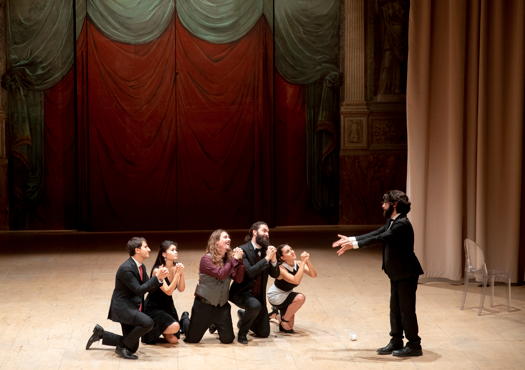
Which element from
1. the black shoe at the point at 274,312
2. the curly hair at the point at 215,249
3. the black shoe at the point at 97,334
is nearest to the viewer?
the black shoe at the point at 97,334

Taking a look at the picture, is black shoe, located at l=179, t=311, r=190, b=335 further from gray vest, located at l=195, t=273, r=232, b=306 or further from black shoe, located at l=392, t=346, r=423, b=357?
black shoe, located at l=392, t=346, r=423, b=357

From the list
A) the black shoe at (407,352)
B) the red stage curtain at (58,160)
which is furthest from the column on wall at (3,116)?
the black shoe at (407,352)

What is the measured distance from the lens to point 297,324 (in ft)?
29.0

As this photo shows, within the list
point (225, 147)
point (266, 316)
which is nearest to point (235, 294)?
point (266, 316)

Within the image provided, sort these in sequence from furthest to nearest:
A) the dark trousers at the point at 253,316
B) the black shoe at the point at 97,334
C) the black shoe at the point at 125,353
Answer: the dark trousers at the point at 253,316 → the black shoe at the point at 97,334 → the black shoe at the point at 125,353

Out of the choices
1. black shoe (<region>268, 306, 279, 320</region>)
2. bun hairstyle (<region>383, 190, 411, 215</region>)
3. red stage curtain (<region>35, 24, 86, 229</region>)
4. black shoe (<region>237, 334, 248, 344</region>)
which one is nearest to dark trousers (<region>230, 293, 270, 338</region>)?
black shoe (<region>237, 334, 248, 344</region>)

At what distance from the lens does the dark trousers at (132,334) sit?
297 inches

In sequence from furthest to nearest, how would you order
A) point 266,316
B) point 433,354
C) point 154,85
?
point 154,85
point 266,316
point 433,354

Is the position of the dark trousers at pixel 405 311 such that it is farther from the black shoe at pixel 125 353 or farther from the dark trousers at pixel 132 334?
the black shoe at pixel 125 353

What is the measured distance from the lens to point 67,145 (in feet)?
50.6

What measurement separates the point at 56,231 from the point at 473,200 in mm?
7646

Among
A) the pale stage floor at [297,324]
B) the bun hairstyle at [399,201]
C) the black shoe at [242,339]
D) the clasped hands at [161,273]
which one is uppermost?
the bun hairstyle at [399,201]

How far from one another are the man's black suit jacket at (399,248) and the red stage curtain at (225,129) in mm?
8231

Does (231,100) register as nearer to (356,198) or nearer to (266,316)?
(356,198)
